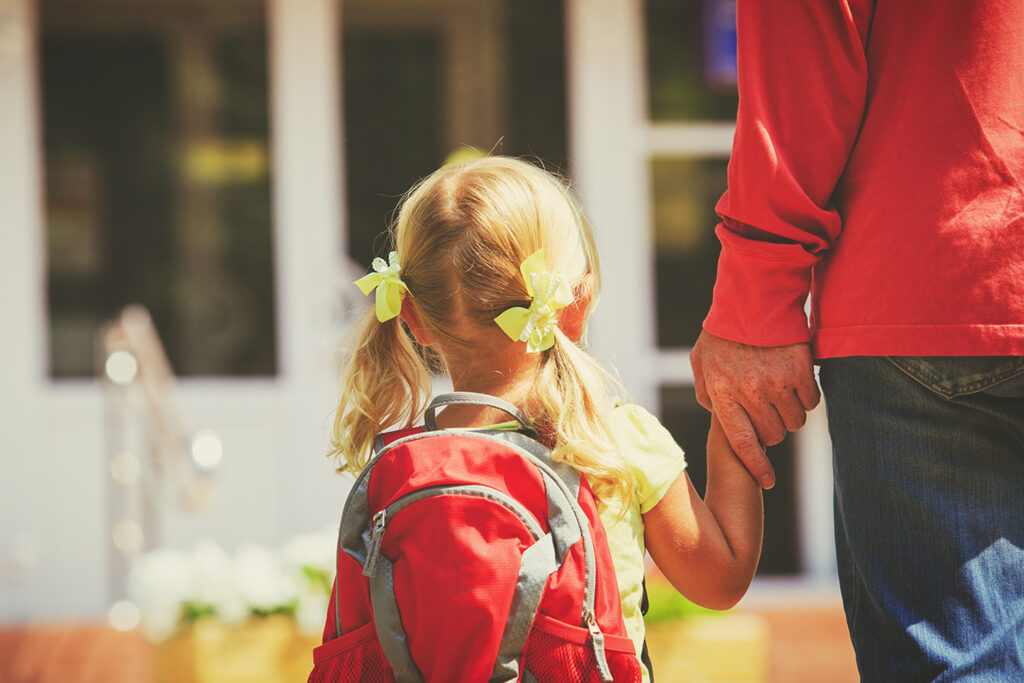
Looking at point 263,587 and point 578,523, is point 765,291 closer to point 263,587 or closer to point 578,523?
point 578,523

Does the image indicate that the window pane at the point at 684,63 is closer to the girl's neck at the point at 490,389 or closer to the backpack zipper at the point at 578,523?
the girl's neck at the point at 490,389

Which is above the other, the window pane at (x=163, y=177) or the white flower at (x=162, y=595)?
the window pane at (x=163, y=177)

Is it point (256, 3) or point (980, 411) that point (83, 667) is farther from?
point (980, 411)

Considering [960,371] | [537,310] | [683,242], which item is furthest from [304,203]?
[960,371]

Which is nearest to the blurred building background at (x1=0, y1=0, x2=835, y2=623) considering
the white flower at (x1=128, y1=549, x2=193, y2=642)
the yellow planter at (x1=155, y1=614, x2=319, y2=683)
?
the white flower at (x1=128, y1=549, x2=193, y2=642)

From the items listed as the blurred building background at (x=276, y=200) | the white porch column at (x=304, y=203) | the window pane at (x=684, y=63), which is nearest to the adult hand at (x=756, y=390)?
the blurred building background at (x=276, y=200)

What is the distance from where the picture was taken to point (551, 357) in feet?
4.92

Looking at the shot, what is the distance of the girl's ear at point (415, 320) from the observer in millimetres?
1553

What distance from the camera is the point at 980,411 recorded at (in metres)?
1.34

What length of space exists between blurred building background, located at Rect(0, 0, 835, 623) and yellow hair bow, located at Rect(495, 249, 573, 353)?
125 inches

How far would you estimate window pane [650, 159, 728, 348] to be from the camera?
4922mm

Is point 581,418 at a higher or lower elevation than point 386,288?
lower

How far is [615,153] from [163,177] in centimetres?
215

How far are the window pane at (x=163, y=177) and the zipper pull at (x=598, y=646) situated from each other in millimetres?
3855
